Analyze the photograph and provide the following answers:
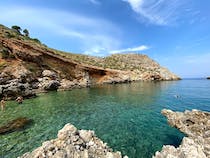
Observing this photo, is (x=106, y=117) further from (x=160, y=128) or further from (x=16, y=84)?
(x=16, y=84)

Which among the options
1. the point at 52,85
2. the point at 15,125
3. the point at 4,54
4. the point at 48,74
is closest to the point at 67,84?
the point at 52,85

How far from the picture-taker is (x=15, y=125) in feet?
60.1

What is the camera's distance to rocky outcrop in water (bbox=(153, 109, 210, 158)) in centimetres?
859

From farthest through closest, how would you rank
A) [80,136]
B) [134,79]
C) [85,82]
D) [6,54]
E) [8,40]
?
[134,79] < [85,82] < [8,40] < [6,54] < [80,136]

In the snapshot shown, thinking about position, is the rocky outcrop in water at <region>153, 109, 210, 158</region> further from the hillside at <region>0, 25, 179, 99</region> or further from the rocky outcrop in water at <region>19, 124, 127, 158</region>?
the hillside at <region>0, 25, 179, 99</region>

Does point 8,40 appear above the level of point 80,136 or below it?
above

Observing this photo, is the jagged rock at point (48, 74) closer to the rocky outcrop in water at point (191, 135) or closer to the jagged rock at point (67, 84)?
the jagged rock at point (67, 84)

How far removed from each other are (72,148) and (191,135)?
1078 centimetres

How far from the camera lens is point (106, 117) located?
21.2 m

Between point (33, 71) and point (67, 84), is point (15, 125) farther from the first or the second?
point (67, 84)

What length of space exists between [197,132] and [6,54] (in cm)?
5173

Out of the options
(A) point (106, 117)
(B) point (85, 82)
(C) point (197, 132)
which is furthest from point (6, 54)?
(C) point (197, 132)

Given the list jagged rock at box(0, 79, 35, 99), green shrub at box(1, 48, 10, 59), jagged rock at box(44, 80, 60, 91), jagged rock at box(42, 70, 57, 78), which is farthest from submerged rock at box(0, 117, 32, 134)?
green shrub at box(1, 48, 10, 59)

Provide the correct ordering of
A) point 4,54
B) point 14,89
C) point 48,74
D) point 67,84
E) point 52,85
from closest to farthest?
1. point 14,89
2. point 4,54
3. point 52,85
4. point 48,74
5. point 67,84
